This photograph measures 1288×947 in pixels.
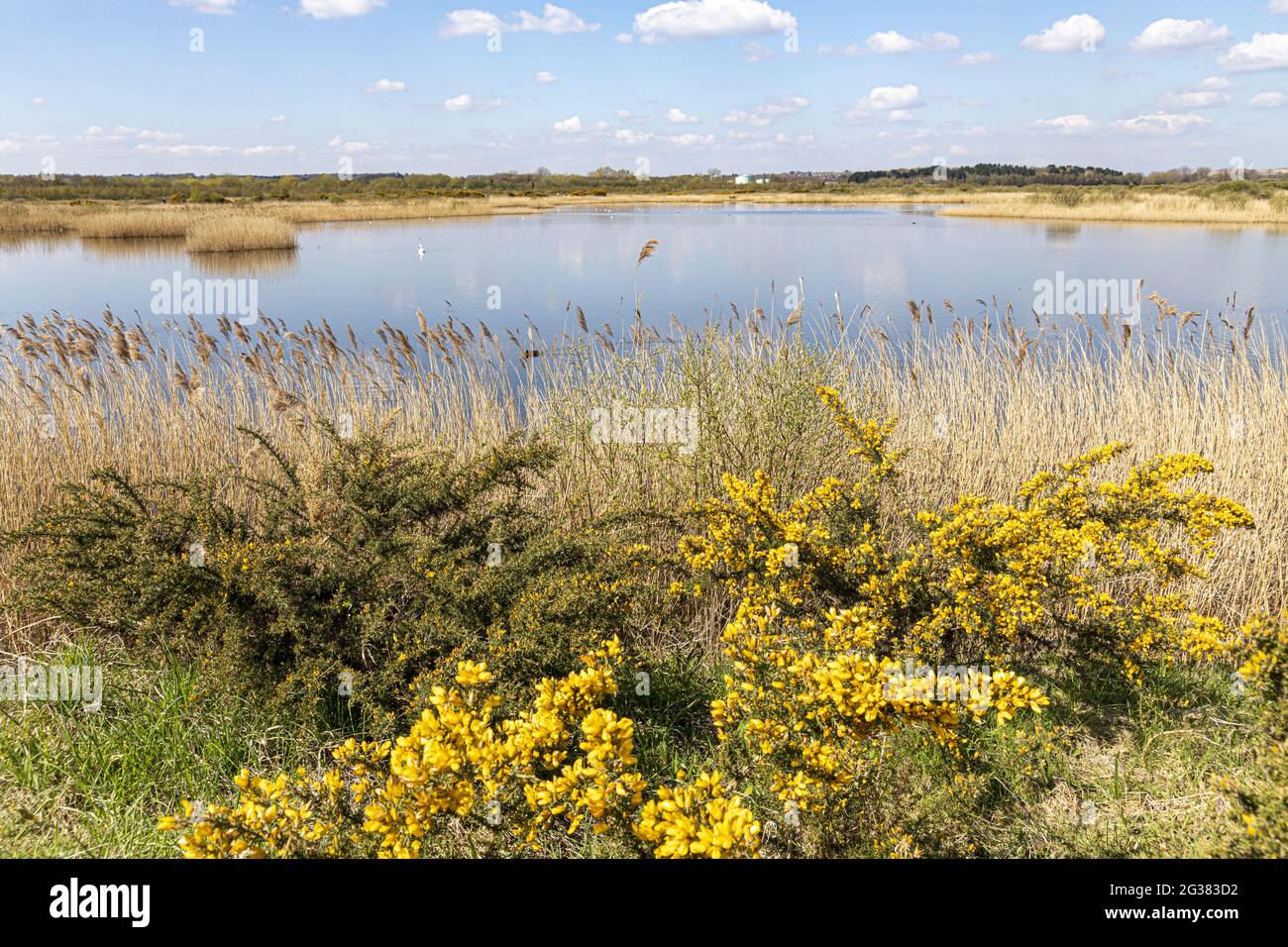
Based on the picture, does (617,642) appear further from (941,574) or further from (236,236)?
(236,236)

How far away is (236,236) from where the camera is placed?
22500 millimetres

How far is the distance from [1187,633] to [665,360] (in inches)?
132

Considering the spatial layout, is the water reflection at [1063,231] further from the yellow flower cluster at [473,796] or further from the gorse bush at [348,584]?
the yellow flower cluster at [473,796]

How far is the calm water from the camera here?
1334 centimetres

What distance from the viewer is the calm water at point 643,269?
13.3m

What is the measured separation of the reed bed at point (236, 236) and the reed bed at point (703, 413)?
58.8 ft

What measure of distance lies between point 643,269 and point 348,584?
17085 mm

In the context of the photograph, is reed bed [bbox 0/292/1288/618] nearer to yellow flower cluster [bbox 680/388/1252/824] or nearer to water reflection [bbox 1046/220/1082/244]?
yellow flower cluster [bbox 680/388/1252/824]

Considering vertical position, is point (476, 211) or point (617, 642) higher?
point (476, 211)

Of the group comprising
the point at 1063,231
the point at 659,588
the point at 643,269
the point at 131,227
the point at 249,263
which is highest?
Result: the point at 1063,231
